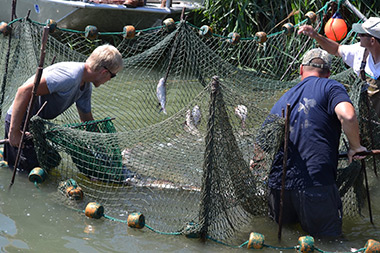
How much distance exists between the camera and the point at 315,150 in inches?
153

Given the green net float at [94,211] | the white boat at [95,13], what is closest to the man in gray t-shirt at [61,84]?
the green net float at [94,211]

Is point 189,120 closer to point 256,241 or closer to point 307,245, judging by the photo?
point 256,241

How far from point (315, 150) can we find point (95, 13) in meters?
6.10

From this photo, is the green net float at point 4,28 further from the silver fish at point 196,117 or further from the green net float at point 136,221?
the green net float at point 136,221

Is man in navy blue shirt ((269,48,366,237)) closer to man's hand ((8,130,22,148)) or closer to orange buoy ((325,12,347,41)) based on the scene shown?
man's hand ((8,130,22,148))

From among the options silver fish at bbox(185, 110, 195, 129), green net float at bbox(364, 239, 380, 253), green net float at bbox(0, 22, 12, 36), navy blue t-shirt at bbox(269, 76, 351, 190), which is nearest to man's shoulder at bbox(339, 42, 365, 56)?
navy blue t-shirt at bbox(269, 76, 351, 190)

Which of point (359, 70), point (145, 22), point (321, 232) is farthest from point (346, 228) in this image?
point (145, 22)

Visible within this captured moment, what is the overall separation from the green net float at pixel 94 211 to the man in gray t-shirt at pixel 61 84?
88 centimetres

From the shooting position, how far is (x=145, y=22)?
9516 mm

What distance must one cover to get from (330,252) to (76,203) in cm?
207

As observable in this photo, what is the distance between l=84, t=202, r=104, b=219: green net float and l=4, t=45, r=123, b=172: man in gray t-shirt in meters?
0.88

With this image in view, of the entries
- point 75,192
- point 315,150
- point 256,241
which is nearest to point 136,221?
point 75,192

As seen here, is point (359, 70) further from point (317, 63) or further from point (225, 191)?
point (225, 191)

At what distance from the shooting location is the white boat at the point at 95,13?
899cm
